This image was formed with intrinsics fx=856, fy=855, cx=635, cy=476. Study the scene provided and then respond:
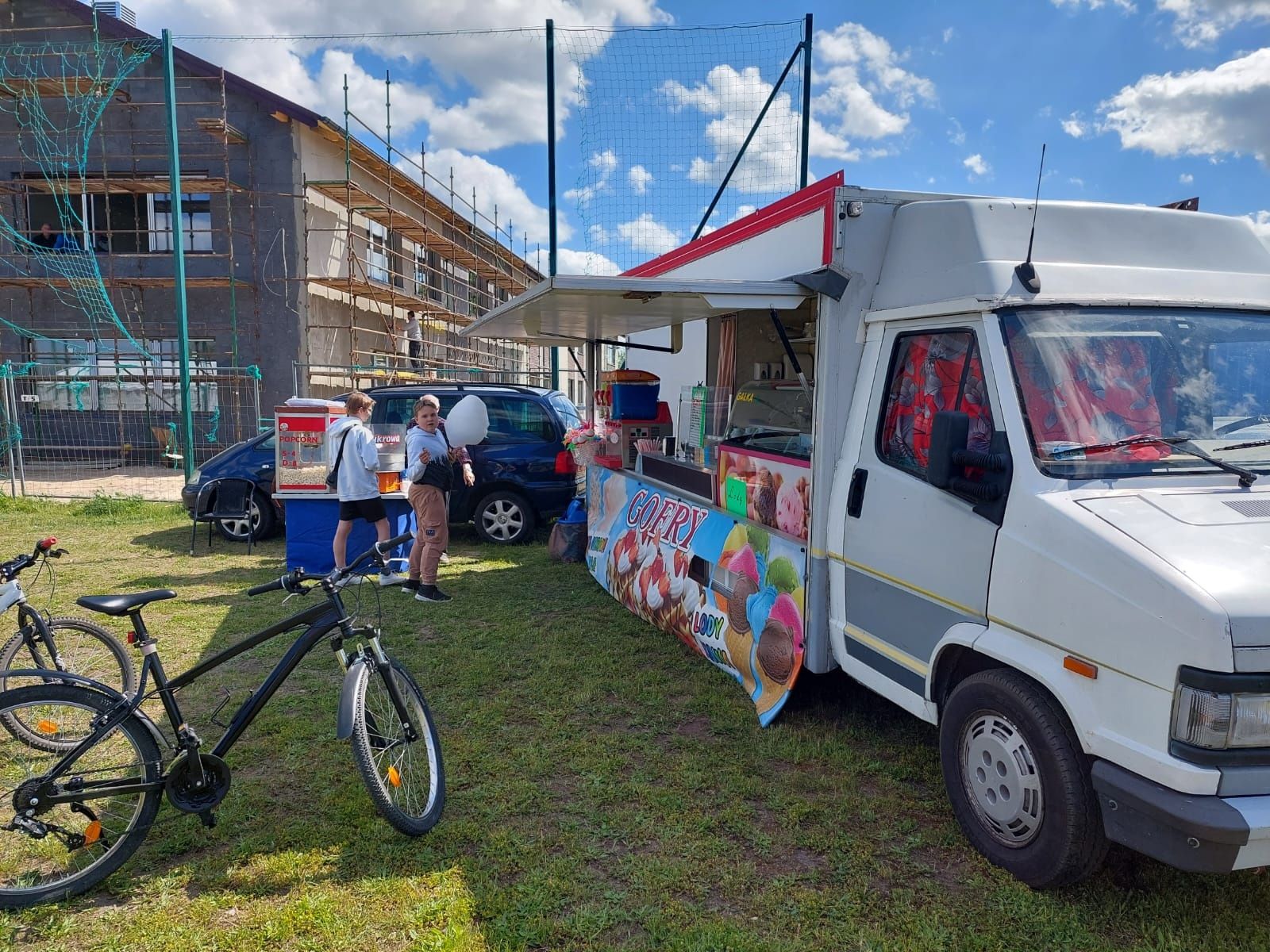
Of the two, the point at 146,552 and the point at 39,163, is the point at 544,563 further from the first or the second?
the point at 39,163

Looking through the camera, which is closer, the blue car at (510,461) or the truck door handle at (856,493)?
the truck door handle at (856,493)

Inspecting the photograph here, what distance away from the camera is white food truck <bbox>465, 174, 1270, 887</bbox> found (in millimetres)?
2510

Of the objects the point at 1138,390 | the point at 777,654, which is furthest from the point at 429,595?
the point at 1138,390

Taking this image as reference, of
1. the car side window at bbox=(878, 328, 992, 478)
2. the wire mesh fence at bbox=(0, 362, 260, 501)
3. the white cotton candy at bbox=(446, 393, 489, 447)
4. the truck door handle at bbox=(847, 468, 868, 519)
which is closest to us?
the car side window at bbox=(878, 328, 992, 478)

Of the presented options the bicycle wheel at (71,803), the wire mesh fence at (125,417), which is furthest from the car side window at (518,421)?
the wire mesh fence at (125,417)

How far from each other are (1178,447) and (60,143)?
→ 21.0 meters

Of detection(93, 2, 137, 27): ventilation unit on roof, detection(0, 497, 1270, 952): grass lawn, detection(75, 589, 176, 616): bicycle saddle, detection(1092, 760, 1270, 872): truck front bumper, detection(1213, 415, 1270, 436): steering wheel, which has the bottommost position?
detection(0, 497, 1270, 952): grass lawn

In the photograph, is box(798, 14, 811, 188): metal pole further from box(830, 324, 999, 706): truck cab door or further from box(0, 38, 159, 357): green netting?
box(0, 38, 159, 357): green netting

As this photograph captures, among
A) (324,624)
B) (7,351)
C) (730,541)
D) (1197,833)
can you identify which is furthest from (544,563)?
(7,351)

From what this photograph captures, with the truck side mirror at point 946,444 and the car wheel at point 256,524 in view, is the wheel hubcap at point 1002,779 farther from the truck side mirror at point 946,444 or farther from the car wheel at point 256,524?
the car wheel at point 256,524

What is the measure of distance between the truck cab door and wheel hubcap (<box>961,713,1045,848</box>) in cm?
35

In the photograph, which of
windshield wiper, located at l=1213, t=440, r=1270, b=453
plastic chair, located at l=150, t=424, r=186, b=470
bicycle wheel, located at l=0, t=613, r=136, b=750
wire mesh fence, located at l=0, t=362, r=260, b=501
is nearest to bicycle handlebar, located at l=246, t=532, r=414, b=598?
bicycle wheel, located at l=0, t=613, r=136, b=750

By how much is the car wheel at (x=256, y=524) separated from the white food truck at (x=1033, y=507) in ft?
20.0

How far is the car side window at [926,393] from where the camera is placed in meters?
3.41
